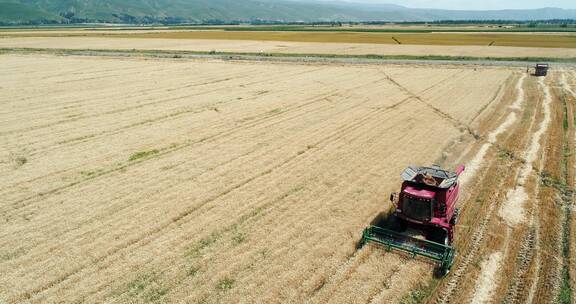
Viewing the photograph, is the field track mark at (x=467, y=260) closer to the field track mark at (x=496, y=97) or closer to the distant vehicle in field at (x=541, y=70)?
the field track mark at (x=496, y=97)

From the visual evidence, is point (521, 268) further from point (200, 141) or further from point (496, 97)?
point (496, 97)

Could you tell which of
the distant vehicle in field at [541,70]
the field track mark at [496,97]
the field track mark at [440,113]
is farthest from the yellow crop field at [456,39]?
the field track mark at [440,113]

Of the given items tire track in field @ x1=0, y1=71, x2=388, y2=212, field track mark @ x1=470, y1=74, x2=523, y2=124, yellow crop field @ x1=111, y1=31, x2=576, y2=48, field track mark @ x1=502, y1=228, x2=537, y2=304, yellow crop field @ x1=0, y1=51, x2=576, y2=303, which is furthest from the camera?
yellow crop field @ x1=111, y1=31, x2=576, y2=48

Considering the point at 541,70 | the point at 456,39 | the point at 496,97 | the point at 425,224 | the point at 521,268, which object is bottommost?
the point at 521,268

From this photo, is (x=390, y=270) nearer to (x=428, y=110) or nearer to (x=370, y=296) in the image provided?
(x=370, y=296)

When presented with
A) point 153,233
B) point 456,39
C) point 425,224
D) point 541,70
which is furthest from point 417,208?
point 456,39

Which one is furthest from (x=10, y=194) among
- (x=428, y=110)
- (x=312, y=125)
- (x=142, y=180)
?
(x=428, y=110)

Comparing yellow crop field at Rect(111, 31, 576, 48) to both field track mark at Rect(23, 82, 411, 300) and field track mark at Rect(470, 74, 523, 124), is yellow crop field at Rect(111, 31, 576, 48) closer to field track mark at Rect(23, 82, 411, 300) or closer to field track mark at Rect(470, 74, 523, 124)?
field track mark at Rect(470, 74, 523, 124)

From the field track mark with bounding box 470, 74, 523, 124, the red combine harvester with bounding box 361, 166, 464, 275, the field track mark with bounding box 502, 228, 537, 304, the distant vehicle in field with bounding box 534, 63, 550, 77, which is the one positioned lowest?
the field track mark with bounding box 502, 228, 537, 304

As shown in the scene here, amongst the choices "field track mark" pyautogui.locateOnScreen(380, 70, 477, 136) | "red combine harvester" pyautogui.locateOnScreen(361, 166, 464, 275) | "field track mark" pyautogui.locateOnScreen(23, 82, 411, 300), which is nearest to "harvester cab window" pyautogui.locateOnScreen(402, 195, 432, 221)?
"red combine harvester" pyautogui.locateOnScreen(361, 166, 464, 275)
